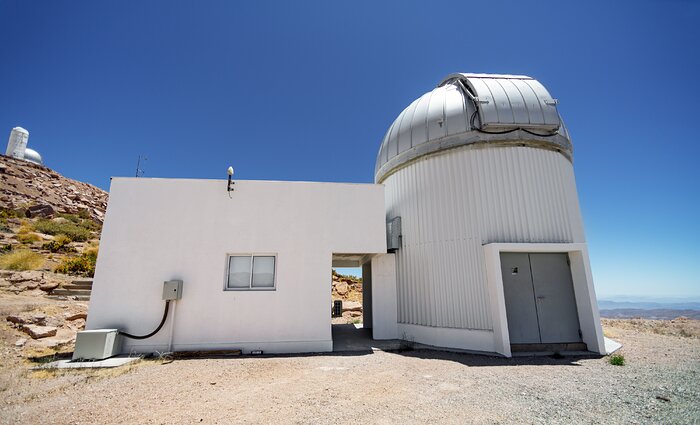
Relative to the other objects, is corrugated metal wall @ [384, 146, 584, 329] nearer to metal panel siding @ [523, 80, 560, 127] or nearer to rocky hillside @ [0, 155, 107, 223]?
metal panel siding @ [523, 80, 560, 127]

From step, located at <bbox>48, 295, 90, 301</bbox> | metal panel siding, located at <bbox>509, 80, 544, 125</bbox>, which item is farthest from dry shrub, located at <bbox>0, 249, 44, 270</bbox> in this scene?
metal panel siding, located at <bbox>509, 80, 544, 125</bbox>

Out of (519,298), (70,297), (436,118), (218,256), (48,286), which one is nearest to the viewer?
(218,256)

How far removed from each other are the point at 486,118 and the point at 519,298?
5.01 m

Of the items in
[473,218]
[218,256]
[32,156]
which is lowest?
[218,256]

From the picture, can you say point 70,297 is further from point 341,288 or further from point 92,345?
point 341,288

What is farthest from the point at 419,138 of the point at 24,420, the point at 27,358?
the point at 27,358

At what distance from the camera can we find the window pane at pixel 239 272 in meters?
7.79

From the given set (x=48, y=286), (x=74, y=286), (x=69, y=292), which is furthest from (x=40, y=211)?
(x=69, y=292)

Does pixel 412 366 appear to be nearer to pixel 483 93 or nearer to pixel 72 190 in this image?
pixel 483 93

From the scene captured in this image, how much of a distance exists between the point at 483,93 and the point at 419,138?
2195mm

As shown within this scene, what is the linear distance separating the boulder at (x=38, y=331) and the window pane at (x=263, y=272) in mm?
5669

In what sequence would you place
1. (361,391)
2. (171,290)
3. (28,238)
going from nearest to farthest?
(361,391)
(171,290)
(28,238)

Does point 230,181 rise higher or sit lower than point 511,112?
lower

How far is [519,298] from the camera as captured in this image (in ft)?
26.0
